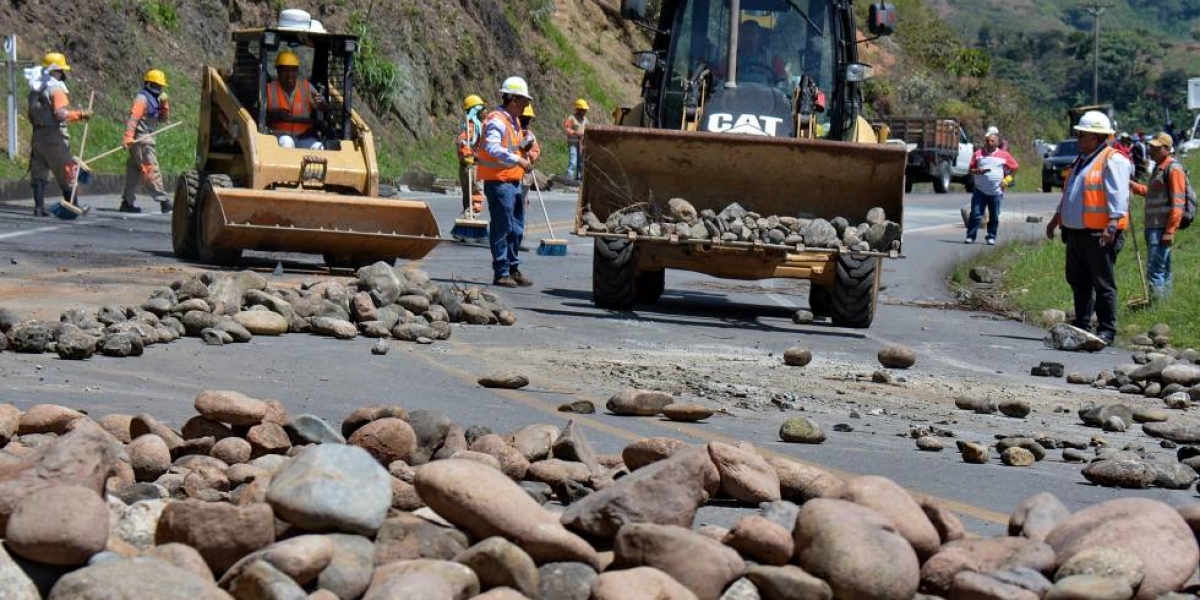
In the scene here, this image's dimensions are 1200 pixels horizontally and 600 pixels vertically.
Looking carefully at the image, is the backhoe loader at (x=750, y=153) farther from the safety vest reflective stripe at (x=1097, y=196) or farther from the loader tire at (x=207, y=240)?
the loader tire at (x=207, y=240)

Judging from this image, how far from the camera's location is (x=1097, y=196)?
578 inches

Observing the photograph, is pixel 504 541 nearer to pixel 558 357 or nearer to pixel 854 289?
pixel 558 357

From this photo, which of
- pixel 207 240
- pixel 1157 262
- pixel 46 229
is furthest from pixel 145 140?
pixel 1157 262

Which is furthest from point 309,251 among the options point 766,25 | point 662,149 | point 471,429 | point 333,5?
point 333,5

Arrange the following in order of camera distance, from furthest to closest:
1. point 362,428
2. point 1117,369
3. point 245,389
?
point 1117,369, point 245,389, point 362,428

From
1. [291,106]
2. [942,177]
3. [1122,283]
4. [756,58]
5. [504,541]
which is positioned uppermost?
[756,58]

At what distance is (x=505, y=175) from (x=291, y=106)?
2842mm

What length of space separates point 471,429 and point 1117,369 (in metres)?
6.05

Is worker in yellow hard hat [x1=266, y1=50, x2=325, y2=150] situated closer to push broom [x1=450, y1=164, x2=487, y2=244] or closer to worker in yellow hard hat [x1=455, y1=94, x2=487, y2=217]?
push broom [x1=450, y1=164, x2=487, y2=244]

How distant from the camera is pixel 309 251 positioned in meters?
16.1

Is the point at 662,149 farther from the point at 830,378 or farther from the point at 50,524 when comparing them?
the point at 50,524

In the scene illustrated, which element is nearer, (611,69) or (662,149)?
(662,149)

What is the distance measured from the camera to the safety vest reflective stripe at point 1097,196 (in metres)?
14.7

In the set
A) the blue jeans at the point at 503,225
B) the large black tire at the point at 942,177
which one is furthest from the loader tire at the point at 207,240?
the large black tire at the point at 942,177
